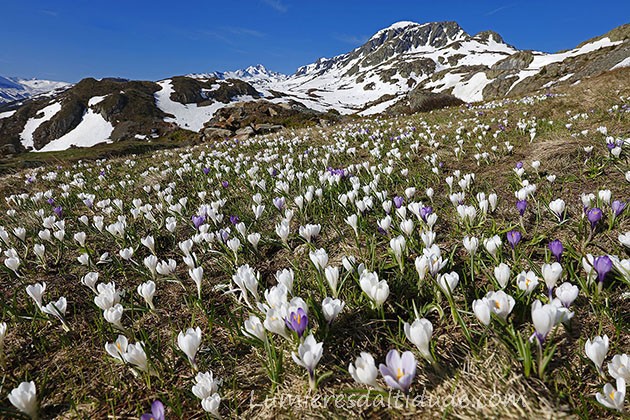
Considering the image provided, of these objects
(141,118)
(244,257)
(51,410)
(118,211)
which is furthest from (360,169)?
(141,118)

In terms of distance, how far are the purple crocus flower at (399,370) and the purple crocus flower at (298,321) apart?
463mm

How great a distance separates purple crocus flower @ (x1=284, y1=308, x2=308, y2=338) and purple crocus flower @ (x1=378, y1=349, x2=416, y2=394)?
0.46 m

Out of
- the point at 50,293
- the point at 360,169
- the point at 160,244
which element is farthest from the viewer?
the point at 360,169

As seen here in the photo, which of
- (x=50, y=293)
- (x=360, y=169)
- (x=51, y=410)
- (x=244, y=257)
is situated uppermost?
(x=360, y=169)

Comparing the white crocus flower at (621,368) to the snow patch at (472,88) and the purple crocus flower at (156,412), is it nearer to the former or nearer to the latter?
the purple crocus flower at (156,412)

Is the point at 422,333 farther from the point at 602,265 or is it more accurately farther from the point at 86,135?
the point at 86,135

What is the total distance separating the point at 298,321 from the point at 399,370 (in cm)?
55

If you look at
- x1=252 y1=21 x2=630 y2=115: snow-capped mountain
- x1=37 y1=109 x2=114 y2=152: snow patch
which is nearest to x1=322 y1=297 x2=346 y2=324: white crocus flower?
x1=252 y1=21 x2=630 y2=115: snow-capped mountain

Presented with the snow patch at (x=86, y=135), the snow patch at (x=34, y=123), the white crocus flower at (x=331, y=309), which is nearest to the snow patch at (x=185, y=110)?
the snow patch at (x=86, y=135)

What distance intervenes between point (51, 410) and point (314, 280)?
1.73 metres

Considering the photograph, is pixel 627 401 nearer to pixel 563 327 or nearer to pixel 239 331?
pixel 563 327

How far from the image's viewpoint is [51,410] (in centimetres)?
183

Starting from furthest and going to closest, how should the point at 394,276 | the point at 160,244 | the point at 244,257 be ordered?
the point at 160,244 < the point at 244,257 < the point at 394,276

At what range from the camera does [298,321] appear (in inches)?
69.0
